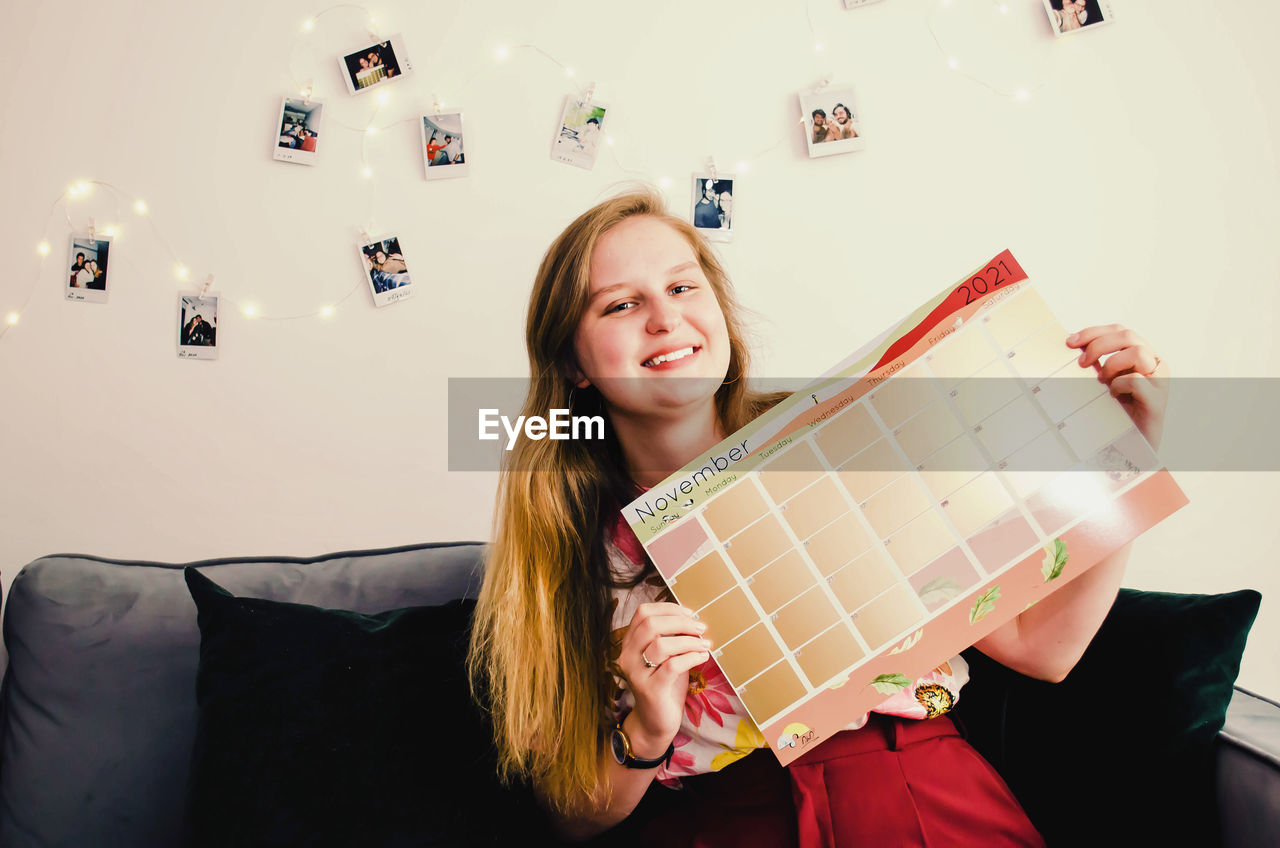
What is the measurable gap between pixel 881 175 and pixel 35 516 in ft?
6.27

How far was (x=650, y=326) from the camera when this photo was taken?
1018 millimetres

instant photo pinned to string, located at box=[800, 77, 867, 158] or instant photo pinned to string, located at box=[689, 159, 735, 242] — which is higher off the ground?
instant photo pinned to string, located at box=[800, 77, 867, 158]

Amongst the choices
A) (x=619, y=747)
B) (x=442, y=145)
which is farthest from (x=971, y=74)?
(x=619, y=747)

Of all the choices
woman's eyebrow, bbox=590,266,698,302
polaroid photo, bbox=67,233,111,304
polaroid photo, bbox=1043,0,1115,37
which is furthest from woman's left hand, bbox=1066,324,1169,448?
polaroid photo, bbox=67,233,111,304

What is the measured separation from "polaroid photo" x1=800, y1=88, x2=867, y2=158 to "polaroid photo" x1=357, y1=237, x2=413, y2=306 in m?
0.90

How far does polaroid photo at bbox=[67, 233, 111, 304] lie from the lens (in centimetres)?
156

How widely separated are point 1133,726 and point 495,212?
1.41 meters

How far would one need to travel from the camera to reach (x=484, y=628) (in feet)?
3.46

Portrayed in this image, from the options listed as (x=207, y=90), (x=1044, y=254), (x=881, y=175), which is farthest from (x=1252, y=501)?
(x=207, y=90)

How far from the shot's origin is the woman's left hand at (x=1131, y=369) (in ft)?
2.66

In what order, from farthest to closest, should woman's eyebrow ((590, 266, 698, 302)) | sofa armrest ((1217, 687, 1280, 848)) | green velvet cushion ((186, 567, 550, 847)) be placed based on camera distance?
woman's eyebrow ((590, 266, 698, 302))
green velvet cushion ((186, 567, 550, 847))
sofa armrest ((1217, 687, 1280, 848))

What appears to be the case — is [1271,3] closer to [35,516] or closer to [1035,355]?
[1035,355]

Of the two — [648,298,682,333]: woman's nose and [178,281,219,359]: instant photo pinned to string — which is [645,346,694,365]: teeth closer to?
[648,298,682,333]: woman's nose

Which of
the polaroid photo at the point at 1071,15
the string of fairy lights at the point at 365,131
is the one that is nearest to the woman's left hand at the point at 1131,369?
the string of fairy lights at the point at 365,131
